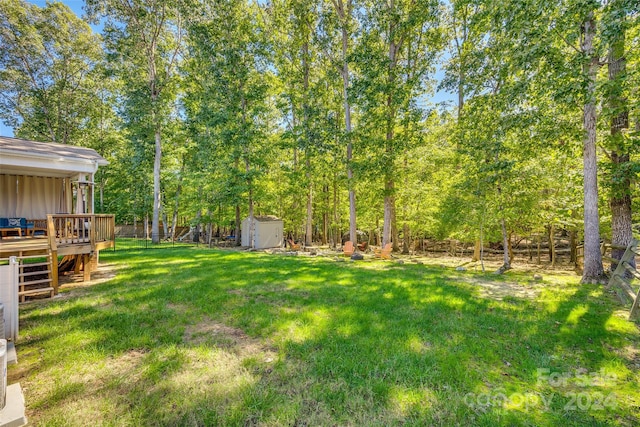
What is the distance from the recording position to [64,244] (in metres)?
6.55

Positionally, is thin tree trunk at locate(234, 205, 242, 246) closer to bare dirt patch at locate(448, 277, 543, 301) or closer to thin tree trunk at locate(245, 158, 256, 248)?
thin tree trunk at locate(245, 158, 256, 248)

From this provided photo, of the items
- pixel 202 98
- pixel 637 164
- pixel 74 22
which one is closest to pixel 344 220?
pixel 202 98

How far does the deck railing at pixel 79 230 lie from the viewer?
6.07 meters

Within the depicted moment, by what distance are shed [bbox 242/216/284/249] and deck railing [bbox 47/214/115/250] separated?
904 cm

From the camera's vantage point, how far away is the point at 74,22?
18.5 meters

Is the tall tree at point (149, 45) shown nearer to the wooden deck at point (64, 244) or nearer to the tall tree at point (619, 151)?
the wooden deck at point (64, 244)

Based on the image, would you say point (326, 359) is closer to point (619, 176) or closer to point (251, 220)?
point (619, 176)

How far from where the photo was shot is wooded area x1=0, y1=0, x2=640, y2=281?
6.95m

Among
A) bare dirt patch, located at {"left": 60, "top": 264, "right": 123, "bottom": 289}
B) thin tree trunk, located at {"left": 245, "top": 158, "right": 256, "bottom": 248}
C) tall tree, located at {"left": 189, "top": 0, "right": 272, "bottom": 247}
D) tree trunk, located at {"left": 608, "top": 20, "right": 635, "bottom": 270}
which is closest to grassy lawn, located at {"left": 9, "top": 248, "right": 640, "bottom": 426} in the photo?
bare dirt patch, located at {"left": 60, "top": 264, "right": 123, "bottom": 289}

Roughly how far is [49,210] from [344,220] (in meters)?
17.8

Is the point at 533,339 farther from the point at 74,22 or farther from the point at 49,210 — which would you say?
the point at 74,22

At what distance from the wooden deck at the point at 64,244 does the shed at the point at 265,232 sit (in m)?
9.04

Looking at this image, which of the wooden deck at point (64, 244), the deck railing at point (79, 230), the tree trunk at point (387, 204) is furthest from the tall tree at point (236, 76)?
the wooden deck at point (64, 244)

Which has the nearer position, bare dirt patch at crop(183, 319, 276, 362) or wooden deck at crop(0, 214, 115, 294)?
bare dirt patch at crop(183, 319, 276, 362)
